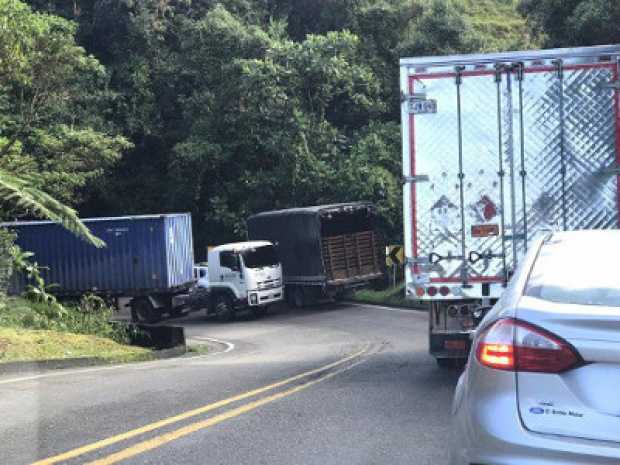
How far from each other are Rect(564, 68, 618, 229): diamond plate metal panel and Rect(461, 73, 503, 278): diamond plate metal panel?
798mm

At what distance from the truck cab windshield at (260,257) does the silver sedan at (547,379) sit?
22282 millimetres

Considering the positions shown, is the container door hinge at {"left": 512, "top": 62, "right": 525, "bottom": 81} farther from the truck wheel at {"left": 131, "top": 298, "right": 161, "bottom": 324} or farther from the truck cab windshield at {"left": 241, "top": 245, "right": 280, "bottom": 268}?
the truck wheel at {"left": 131, "top": 298, "right": 161, "bottom": 324}

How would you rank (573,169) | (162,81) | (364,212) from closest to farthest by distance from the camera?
(573,169)
(364,212)
(162,81)

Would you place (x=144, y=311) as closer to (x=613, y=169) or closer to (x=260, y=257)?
(x=260, y=257)

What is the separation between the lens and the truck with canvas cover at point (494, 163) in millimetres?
9078

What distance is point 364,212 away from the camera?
2800cm

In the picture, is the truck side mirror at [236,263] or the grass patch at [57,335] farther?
the truck side mirror at [236,263]

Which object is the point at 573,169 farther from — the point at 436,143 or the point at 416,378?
the point at 416,378

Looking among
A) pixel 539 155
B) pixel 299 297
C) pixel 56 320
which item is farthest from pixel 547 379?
pixel 299 297

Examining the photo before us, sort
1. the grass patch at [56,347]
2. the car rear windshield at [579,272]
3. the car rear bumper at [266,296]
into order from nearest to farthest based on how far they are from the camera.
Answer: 1. the car rear windshield at [579,272]
2. the grass patch at [56,347]
3. the car rear bumper at [266,296]

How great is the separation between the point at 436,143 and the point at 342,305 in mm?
19131

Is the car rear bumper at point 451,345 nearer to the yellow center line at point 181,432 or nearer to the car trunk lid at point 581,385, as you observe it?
the yellow center line at point 181,432

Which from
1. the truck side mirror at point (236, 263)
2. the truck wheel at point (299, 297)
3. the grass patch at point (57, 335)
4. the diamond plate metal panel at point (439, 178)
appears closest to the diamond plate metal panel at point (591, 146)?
the diamond plate metal panel at point (439, 178)

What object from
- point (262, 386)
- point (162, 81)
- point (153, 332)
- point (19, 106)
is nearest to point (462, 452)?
point (262, 386)
